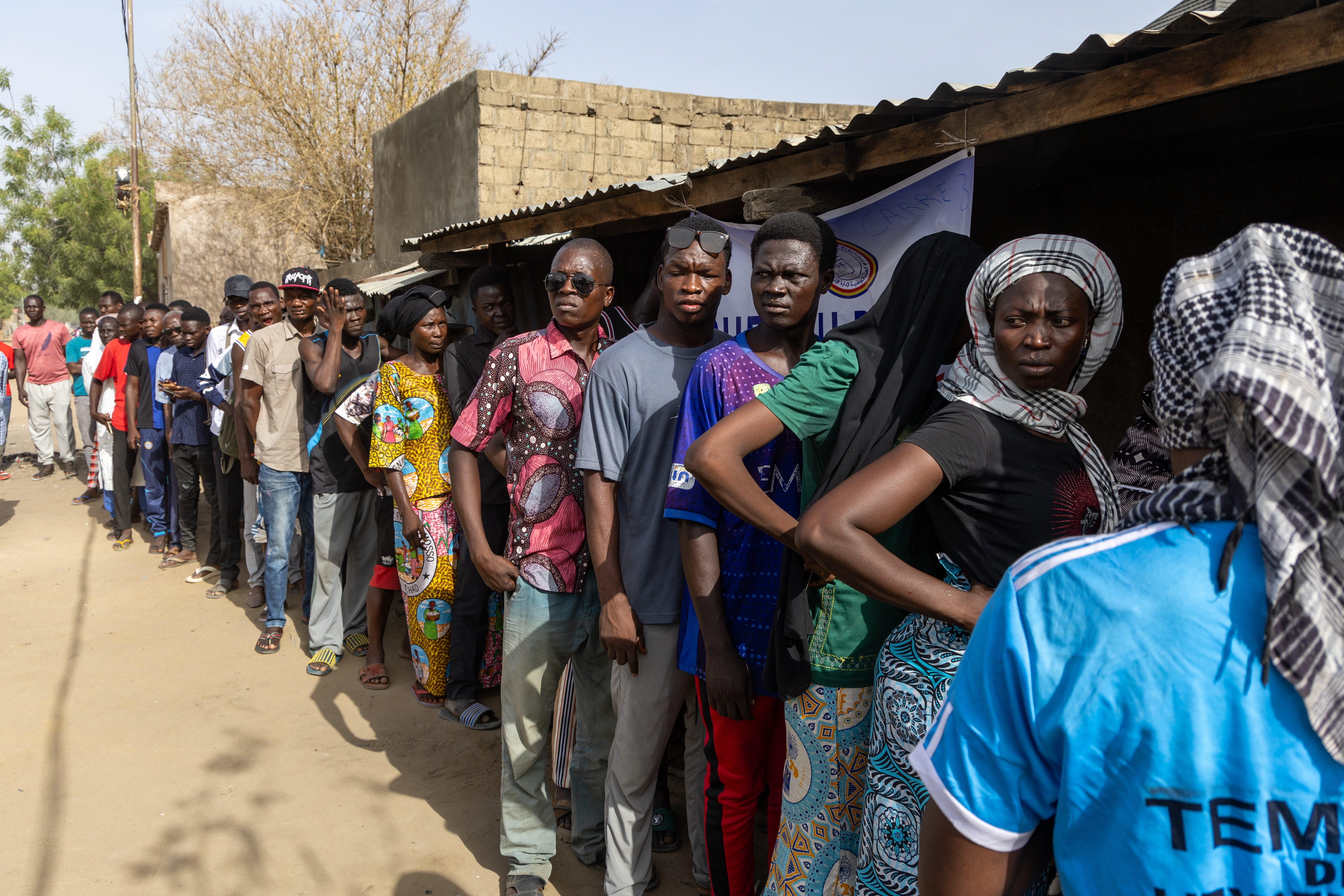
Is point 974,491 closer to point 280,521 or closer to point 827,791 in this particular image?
point 827,791

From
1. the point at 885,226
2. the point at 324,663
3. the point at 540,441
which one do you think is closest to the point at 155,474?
the point at 324,663

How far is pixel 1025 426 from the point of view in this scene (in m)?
1.68

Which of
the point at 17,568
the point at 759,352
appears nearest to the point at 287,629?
the point at 17,568

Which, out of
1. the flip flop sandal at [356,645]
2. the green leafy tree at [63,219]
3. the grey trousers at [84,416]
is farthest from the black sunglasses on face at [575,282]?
the green leafy tree at [63,219]

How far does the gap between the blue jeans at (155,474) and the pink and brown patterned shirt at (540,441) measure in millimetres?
5726

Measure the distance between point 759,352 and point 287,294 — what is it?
406cm

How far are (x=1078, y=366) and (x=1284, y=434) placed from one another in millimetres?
1046

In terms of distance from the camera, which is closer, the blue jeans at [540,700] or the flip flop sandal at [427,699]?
the blue jeans at [540,700]

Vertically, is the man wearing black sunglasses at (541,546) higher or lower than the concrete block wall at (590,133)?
lower

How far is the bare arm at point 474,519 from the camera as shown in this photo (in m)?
2.93

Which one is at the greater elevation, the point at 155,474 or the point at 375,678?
the point at 155,474

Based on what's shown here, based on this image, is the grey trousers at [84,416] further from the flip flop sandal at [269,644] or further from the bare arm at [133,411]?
the flip flop sandal at [269,644]

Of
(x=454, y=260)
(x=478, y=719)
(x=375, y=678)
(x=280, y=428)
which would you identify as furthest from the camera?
(x=454, y=260)

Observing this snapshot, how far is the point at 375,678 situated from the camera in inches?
190
